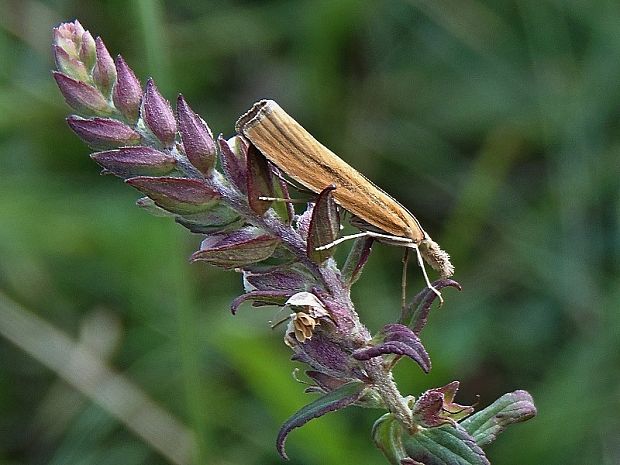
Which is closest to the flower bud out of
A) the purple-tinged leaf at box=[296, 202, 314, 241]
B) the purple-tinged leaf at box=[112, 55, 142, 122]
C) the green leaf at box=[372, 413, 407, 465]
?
the purple-tinged leaf at box=[112, 55, 142, 122]

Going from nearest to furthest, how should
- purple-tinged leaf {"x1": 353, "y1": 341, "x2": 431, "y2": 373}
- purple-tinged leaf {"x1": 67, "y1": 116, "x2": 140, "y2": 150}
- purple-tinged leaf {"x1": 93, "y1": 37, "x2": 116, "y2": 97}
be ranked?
purple-tinged leaf {"x1": 353, "y1": 341, "x2": 431, "y2": 373} → purple-tinged leaf {"x1": 67, "y1": 116, "x2": 140, "y2": 150} → purple-tinged leaf {"x1": 93, "y1": 37, "x2": 116, "y2": 97}

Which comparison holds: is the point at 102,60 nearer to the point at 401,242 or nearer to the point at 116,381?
the point at 401,242

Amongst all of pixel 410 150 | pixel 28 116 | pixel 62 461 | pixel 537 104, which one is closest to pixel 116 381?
pixel 62 461

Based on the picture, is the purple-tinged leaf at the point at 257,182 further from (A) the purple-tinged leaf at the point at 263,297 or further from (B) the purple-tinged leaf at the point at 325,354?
(B) the purple-tinged leaf at the point at 325,354

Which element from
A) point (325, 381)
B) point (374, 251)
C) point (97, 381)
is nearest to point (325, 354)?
point (325, 381)

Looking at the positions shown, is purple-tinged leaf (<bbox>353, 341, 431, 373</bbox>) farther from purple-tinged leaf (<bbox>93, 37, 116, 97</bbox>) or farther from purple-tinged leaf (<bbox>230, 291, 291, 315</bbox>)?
purple-tinged leaf (<bbox>93, 37, 116, 97</bbox>)

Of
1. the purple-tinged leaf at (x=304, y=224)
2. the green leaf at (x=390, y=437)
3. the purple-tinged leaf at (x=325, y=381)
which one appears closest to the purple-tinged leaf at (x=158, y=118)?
the purple-tinged leaf at (x=304, y=224)

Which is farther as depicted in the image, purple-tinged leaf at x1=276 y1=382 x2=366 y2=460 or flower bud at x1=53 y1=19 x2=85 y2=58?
flower bud at x1=53 y1=19 x2=85 y2=58
